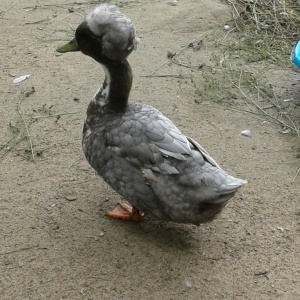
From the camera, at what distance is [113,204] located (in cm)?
324

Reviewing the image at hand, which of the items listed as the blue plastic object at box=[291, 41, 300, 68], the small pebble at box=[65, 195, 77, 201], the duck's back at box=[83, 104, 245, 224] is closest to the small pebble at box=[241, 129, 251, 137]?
the blue plastic object at box=[291, 41, 300, 68]

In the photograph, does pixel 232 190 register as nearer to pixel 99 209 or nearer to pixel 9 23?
pixel 99 209

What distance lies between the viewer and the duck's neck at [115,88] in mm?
2943

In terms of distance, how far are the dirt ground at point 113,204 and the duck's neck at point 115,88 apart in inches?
21.3

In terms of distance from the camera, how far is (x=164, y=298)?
2.68 m

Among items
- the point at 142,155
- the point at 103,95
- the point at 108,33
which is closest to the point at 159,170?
the point at 142,155

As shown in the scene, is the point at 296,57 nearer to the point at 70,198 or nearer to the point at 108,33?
the point at 108,33

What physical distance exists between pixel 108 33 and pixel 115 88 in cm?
33

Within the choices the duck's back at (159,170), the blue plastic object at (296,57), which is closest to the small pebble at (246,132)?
the blue plastic object at (296,57)

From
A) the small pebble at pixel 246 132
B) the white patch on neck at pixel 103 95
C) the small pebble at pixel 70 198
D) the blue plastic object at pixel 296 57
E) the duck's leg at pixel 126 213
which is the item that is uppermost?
the white patch on neck at pixel 103 95

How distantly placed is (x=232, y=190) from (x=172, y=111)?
1438 millimetres

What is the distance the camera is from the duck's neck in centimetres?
294

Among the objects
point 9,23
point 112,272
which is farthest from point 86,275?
point 9,23

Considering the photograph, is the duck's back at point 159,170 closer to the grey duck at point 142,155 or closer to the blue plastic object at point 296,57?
the grey duck at point 142,155
